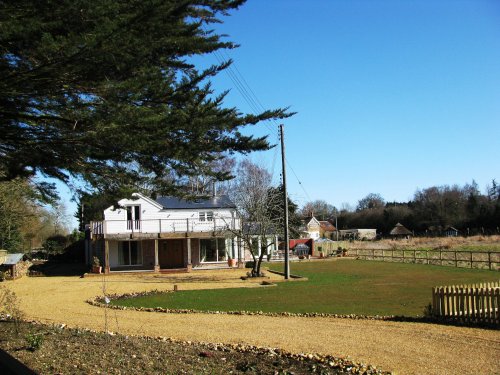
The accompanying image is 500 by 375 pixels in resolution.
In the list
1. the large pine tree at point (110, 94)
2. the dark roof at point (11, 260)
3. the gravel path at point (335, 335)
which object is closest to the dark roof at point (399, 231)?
the dark roof at point (11, 260)

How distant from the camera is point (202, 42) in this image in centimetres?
730

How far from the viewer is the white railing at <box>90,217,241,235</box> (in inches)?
1394

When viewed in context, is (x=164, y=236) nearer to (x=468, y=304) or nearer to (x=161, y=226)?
(x=161, y=226)

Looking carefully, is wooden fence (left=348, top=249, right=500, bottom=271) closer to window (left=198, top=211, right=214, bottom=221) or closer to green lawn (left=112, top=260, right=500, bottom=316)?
green lawn (left=112, top=260, right=500, bottom=316)

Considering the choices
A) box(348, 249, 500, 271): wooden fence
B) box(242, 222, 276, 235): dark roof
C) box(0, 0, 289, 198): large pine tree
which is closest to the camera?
box(0, 0, 289, 198): large pine tree

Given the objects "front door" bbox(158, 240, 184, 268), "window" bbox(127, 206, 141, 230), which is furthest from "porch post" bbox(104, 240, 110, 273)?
"front door" bbox(158, 240, 184, 268)

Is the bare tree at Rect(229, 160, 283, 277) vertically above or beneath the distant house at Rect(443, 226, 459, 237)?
above

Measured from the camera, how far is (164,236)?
35875 millimetres

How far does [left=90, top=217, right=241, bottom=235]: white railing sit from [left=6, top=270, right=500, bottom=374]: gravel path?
706 inches

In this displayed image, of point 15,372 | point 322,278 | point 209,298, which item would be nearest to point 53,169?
point 15,372

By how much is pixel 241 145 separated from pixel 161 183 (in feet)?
5.73

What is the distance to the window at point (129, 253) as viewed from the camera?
37438mm

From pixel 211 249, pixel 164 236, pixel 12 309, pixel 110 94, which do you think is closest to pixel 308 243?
pixel 211 249

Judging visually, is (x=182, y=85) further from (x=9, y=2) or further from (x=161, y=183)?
(x=9, y=2)
